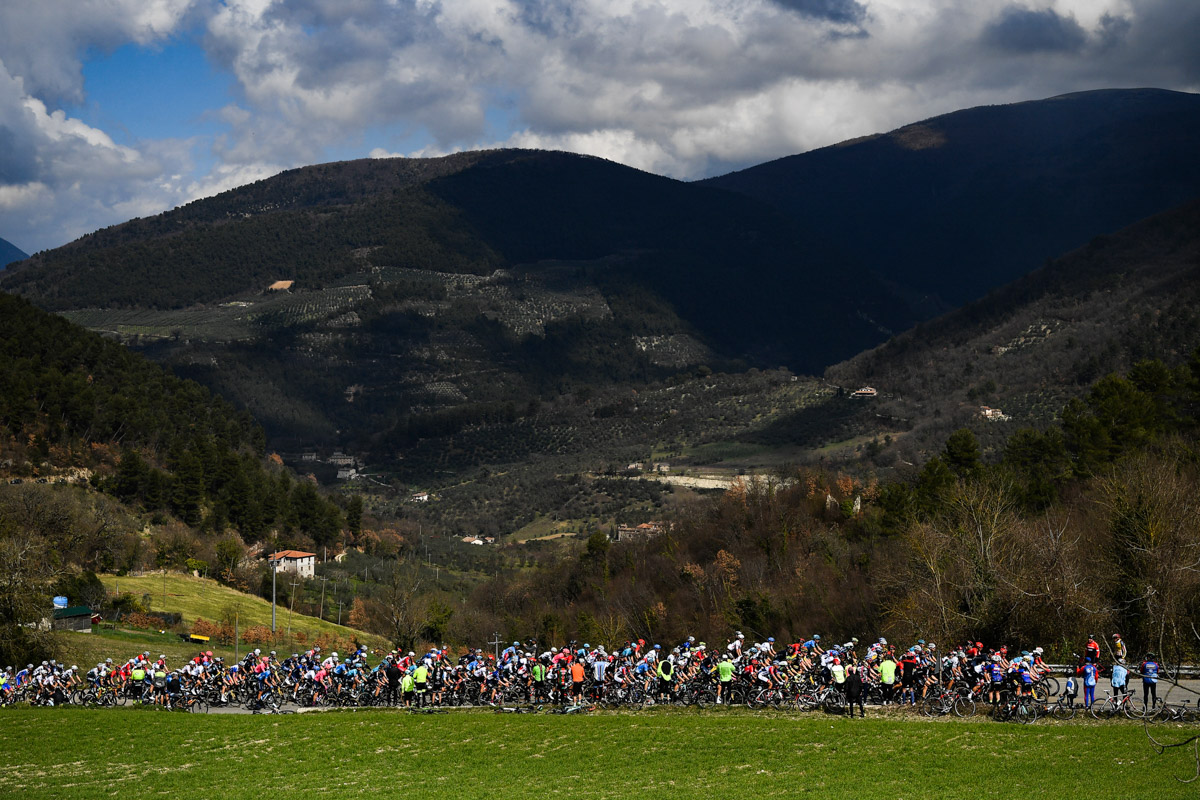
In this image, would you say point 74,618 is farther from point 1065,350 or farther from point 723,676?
point 1065,350

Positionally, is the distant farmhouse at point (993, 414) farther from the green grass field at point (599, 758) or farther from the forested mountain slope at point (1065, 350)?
the green grass field at point (599, 758)

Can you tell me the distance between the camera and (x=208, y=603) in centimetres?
8788

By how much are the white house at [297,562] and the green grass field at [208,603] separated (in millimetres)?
17700

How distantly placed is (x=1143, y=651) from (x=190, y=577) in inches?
3057

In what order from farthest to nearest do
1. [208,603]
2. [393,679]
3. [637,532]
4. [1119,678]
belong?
[637,532], [208,603], [393,679], [1119,678]

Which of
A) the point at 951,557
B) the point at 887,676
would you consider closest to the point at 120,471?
the point at 951,557

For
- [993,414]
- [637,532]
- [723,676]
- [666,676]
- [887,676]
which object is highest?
[993,414]

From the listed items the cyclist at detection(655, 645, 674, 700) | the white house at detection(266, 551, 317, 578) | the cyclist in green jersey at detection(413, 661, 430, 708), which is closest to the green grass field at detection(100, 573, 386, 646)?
the white house at detection(266, 551, 317, 578)

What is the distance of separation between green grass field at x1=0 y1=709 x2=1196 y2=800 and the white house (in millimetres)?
75731

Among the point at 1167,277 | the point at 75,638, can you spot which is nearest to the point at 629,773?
the point at 75,638

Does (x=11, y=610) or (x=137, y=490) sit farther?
(x=137, y=490)

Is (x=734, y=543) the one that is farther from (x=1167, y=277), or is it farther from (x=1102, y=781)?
(x=1167, y=277)

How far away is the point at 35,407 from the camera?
4592 inches

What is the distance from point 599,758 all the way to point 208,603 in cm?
6315
